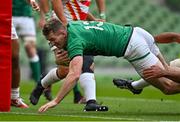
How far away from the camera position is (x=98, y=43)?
9.49 metres

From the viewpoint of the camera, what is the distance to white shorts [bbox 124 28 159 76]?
31.6ft

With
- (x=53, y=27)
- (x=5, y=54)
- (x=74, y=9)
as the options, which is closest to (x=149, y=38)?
(x=53, y=27)

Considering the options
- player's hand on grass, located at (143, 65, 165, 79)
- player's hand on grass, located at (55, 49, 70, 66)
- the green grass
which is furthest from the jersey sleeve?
player's hand on grass, located at (55, 49, 70, 66)

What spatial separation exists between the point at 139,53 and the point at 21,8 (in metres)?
5.73

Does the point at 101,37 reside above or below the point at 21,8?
above

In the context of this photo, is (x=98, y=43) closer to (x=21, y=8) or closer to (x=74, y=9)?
(x=74, y=9)

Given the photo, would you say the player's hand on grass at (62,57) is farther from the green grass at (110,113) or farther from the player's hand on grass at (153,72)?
the player's hand on grass at (153,72)

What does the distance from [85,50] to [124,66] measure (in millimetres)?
16310

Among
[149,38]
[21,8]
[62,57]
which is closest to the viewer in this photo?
[149,38]

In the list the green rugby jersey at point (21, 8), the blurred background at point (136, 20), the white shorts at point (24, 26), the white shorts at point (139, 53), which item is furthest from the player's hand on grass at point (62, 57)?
the blurred background at point (136, 20)

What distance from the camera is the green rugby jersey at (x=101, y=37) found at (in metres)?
9.39

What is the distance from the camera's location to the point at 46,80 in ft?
37.4

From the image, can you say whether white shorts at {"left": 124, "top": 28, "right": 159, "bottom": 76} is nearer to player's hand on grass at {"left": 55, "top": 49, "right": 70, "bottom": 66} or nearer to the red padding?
player's hand on grass at {"left": 55, "top": 49, "right": 70, "bottom": 66}

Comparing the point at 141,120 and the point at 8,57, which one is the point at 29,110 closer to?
the point at 8,57
